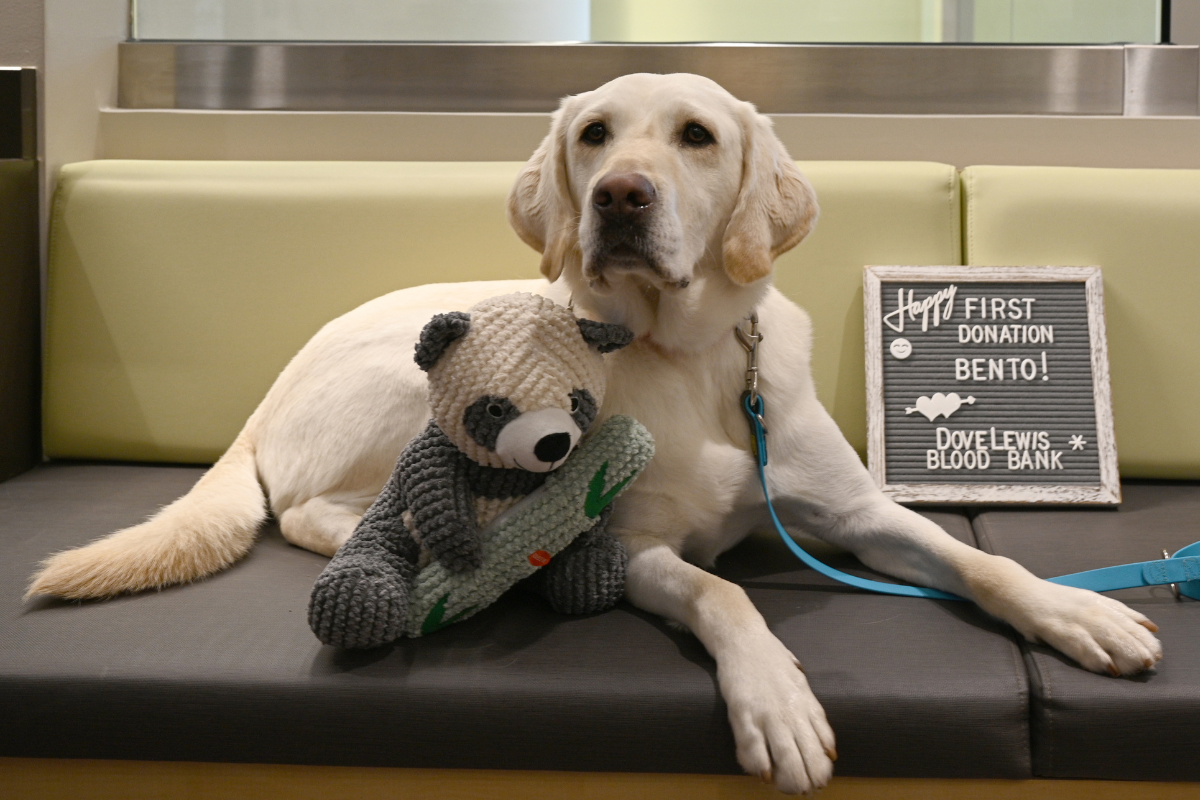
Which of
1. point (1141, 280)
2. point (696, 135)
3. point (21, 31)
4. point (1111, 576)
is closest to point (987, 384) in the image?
point (1141, 280)

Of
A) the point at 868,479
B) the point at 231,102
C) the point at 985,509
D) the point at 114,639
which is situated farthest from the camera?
the point at 231,102

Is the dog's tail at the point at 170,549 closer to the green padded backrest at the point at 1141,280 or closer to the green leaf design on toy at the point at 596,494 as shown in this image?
the green leaf design on toy at the point at 596,494

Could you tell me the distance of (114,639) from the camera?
125cm

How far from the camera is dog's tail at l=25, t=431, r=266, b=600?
4.42ft

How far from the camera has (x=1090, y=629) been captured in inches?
46.6

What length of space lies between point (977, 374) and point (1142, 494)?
16.3 inches

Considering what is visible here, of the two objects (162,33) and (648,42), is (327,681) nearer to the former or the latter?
(648,42)

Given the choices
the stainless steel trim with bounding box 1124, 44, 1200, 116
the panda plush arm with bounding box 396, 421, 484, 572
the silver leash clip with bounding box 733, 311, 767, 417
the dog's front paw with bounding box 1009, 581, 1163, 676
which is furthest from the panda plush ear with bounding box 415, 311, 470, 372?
the stainless steel trim with bounding box 1124, 44, 1200, 116

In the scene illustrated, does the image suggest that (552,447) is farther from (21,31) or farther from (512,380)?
(21,31)

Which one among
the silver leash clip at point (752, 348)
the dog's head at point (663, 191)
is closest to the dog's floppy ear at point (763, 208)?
the dog's head at point (663, 191)

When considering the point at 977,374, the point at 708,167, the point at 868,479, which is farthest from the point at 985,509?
the point at 708,167

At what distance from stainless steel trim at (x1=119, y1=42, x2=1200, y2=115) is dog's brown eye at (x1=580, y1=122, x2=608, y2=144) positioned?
3.33 feet

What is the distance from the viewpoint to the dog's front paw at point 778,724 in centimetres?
104

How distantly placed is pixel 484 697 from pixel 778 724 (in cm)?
36
